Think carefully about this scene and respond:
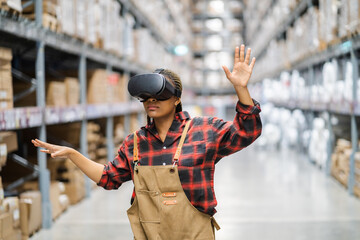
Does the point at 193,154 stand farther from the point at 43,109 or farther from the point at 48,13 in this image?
the point at 48,13

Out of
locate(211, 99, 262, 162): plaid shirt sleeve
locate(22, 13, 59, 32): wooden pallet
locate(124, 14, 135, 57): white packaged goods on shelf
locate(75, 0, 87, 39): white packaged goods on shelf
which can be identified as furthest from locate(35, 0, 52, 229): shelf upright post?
locate(124, 14, 135, 57): white packaged goods on shelf

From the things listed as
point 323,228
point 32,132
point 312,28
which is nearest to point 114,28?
point 32,132

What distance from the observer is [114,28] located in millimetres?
8078

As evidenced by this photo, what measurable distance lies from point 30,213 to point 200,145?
9.30ft

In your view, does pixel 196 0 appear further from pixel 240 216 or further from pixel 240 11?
pixel 240 216

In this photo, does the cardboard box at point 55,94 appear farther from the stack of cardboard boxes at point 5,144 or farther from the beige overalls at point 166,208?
the beige overalls at point 166,208

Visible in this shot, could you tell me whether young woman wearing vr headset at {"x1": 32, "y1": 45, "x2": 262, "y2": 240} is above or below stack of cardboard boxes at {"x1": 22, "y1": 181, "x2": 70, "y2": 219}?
above

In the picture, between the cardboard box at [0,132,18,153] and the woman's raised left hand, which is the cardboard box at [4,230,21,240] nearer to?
the cardboard box at [0,132,18,153]

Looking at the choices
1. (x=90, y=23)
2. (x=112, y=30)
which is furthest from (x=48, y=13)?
(x=112, y=30)

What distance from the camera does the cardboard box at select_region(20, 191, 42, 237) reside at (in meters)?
4.28

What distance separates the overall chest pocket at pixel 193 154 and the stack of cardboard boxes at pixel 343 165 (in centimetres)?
474

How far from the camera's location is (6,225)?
3787mm

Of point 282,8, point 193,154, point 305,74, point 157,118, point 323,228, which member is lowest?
point 323,228

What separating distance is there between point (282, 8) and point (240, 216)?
8592 mm
